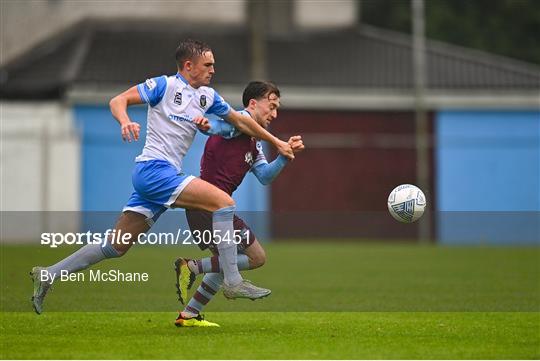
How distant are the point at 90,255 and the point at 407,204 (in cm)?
263

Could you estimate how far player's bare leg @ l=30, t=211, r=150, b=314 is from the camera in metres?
9.12

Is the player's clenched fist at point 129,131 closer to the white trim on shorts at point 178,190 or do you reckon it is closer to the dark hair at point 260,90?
the white trim on shorts at point 178,190

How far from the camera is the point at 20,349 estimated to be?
826cm

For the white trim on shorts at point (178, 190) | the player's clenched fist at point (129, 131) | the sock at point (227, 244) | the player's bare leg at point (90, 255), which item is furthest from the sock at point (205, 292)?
the player's clenched fist at point (129, 131)

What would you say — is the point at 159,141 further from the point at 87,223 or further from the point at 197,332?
the point at 87,223

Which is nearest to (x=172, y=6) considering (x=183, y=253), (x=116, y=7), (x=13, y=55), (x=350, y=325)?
(x=116, y=7)

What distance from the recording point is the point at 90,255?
923 centimetres

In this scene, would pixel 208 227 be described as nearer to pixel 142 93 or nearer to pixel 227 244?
pixel 227 244

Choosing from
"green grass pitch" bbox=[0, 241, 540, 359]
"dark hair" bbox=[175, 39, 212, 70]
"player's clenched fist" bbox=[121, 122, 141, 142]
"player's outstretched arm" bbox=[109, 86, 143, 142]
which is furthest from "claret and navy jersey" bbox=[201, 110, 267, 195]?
"player's clenched fist" bbox=[121, 122, 141, 142]

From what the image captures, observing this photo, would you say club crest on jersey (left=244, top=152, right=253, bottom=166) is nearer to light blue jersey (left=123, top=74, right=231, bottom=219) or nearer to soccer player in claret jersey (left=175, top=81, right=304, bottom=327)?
soccer player in claret jersey (left=175, top=81, right=304, bottom=327)

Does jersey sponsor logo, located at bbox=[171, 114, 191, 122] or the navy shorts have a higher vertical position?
jersey sponsor logo, located at bbox=[171, 114, 191, 122]

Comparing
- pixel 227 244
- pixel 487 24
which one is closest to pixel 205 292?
pixel 227 244

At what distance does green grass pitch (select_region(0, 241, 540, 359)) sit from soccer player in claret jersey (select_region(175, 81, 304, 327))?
1.03 feet

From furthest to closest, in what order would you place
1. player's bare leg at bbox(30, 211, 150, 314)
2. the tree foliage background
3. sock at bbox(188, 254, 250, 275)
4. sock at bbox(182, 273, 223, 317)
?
the tree foliage background → sock at bbox(182, 273, 223, 317) → sock at bbox(188, 254, 250, 275) → player's bare leg at bbox(30, 211, 150, 314)
